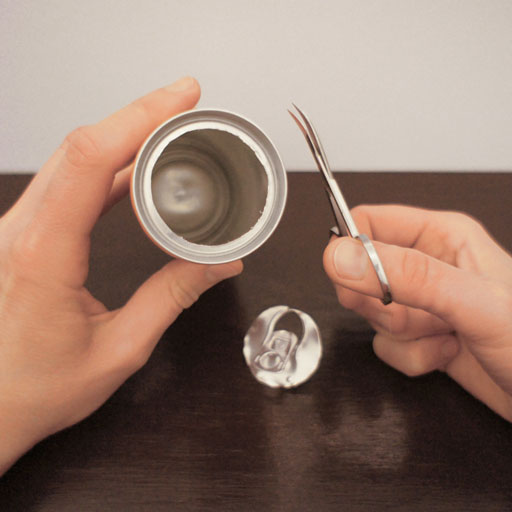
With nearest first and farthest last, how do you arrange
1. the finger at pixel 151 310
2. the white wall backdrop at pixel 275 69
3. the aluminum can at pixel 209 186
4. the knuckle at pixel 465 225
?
the aluminum can at pixel 209 186
the finger at pixel 151 310
the knuckle at pixel 465 225
the white wall backdrop at pixel 275 69

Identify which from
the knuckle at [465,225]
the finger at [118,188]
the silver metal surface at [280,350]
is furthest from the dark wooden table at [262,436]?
the knuckle at [465,225]

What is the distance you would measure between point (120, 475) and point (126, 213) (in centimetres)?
44

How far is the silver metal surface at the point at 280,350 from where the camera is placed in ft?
2.22

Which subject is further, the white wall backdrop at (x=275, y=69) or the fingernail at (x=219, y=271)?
the white wall backdrop at (x=275, y=69)

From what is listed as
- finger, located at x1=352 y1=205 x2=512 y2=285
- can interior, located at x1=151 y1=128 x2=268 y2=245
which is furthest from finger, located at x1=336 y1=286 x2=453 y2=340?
can interior, located at x1=151 y1=128 x2=268 y2=245

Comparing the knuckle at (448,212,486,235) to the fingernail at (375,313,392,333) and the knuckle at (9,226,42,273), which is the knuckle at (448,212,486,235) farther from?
the knuckle at (9,226,42,273)

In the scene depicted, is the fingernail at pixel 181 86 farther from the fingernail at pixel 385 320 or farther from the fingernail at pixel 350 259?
the fingernail at pixel 385 320

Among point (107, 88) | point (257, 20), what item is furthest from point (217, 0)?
point (107, 88)

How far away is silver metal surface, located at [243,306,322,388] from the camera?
68 cm

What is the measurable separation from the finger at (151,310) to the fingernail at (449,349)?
37 cm

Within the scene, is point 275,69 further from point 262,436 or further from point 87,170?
point 262,436

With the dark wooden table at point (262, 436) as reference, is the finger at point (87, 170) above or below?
above

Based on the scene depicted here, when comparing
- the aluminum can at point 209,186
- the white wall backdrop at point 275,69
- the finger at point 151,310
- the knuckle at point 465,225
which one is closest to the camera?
the aluminum can at point 209,186

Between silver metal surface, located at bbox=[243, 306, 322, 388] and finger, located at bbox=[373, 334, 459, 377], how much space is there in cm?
10
